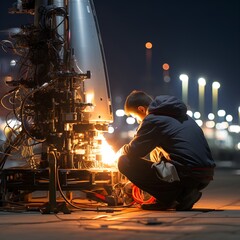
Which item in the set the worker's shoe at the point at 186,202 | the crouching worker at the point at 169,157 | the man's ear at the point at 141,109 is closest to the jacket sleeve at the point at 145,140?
the crouching worker at the point at 169,157

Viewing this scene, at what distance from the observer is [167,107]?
9391 mm

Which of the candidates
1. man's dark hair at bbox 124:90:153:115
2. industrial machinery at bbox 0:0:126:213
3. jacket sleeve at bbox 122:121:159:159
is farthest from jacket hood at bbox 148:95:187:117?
industrial machinery at bbox 0:0:126:213

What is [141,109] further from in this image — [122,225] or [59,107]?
[122,225]

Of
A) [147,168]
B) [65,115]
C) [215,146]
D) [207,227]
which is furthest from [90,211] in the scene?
[215,146]

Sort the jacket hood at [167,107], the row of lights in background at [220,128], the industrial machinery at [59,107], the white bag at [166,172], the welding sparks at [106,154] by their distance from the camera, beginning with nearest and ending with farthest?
the white bag at [166,172], the jacket hood at [167,107], the industrial machinery at [59,107], the welding sparks at [106,154], the row of lights in background at [220,128]

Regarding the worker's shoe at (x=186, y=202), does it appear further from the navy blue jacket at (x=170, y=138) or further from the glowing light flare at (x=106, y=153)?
the glowing light flare at (x=106, y=153)

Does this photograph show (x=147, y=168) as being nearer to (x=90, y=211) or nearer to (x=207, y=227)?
(x=90, y=211)

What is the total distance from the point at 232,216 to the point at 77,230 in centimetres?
219

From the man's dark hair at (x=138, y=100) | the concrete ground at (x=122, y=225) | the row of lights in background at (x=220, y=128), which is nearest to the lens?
the concrete ground at (x=122, y=225)

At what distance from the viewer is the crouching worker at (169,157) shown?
9.28 meters

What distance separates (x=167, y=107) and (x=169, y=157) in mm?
704

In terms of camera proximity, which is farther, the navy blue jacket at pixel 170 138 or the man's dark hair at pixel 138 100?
the man's dark hair at pixel 138 100

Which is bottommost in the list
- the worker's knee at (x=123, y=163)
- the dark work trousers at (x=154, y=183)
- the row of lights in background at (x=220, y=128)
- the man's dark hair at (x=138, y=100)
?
the dark work trousers at (x=154, y=183)

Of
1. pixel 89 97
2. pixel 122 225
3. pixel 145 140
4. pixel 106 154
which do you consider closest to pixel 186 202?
pixel 145 140
